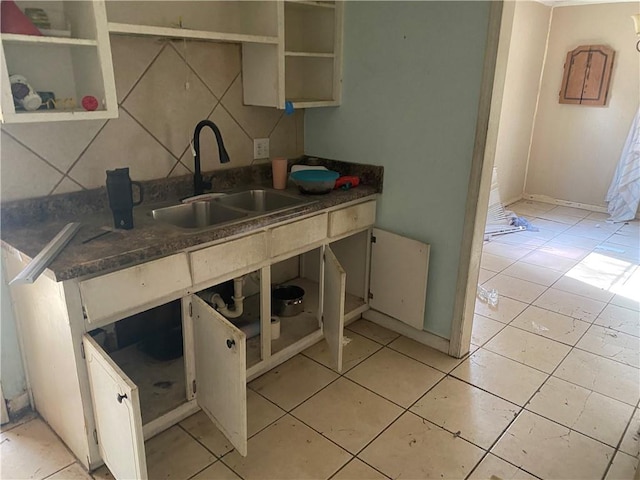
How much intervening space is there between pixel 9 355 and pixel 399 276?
1.84 meters

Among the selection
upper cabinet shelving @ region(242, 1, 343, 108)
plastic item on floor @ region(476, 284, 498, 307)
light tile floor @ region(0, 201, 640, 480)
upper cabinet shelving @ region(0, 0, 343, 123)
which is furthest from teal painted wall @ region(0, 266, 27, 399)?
plastic item on floor @ region(476, 284, 498, 307)

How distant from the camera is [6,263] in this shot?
1769 mm

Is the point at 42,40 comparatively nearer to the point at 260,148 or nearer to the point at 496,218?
the point at 260,148

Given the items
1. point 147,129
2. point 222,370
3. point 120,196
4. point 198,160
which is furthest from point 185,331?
point 147,129

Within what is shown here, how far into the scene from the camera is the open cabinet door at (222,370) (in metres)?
1.62

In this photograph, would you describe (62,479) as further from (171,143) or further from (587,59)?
(587,59)

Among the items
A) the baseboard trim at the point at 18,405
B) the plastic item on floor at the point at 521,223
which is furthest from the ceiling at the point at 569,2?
the baseboard trim at the point at 18,405

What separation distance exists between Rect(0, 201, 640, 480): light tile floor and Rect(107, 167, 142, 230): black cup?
0.87 meters

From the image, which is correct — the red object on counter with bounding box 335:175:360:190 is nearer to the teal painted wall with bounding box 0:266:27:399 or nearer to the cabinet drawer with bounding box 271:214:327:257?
the cabinet drawer with bounding box 271:214:327:257

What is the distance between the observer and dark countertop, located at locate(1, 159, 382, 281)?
153 centimetres

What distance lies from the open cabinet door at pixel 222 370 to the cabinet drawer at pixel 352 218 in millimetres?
859

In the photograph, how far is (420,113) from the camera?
233 cm

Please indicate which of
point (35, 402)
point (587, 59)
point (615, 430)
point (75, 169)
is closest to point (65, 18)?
point (75, 169)

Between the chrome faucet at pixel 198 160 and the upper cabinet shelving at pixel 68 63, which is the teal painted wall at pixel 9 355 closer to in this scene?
the upper cabinet shelving at pixel 68 63
